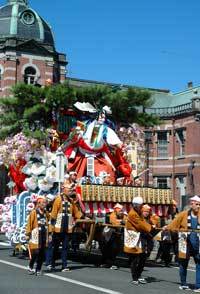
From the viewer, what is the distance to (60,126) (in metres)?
16.2

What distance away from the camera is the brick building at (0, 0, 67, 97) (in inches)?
1684

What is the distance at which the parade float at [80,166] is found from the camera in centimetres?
1406

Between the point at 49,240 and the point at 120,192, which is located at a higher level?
the point at 120,192

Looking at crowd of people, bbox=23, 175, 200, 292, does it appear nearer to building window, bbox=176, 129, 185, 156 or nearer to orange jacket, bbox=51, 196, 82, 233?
orange jacket, bbox=51, 196, 82, 233

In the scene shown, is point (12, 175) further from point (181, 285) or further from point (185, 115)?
point (185, 115)

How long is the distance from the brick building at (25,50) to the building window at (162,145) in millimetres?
9621

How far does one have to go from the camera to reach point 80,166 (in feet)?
50.6

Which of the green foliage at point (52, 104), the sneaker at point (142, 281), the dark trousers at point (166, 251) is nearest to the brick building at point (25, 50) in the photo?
the green foliage at point (52, 104)

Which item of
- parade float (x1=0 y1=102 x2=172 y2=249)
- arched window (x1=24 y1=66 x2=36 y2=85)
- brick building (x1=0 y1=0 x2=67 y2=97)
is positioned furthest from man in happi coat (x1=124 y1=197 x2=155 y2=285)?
arched window (x1=24 y1=66 x2=36 y2=85)

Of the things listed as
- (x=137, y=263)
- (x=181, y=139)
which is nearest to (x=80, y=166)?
→ (x=137, y=263)

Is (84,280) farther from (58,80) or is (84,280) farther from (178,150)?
(178,150)

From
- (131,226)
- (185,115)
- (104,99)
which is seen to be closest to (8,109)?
(104,99)

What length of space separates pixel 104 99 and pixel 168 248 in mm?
5905

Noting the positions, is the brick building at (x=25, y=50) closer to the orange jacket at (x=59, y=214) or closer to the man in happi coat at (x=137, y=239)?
the orange jacket at (x=59, y=214)
